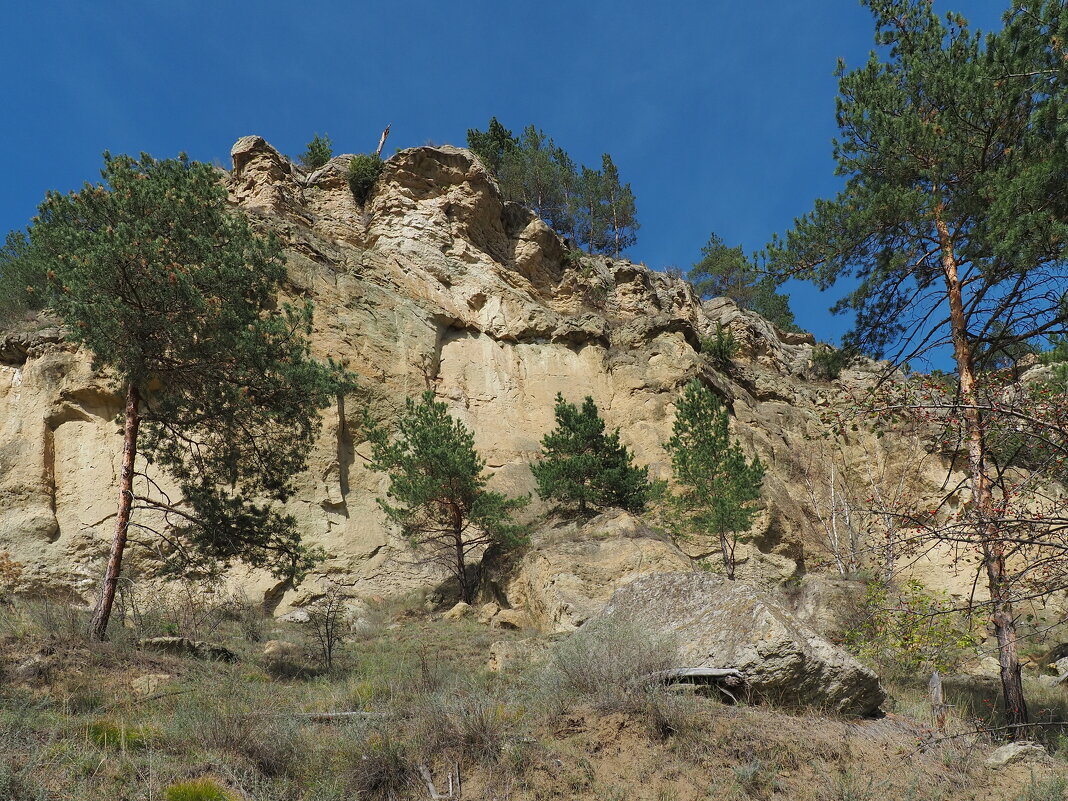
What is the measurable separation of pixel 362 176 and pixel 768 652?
26.4 metres

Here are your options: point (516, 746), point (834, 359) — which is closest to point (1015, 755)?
point (516, 746)

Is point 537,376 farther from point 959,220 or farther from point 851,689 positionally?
point 851,689

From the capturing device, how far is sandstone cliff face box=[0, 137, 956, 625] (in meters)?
17.9

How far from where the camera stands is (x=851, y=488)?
27594 millimetres

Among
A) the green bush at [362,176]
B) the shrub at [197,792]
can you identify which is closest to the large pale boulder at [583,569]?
the shrub at [197,792]

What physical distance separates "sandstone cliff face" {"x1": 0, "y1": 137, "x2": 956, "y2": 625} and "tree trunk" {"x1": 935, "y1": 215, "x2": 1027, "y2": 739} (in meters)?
9.45

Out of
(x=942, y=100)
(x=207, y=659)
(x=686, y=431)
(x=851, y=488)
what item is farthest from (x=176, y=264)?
(x=851, y=488)

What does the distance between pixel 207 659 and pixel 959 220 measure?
12.9 m

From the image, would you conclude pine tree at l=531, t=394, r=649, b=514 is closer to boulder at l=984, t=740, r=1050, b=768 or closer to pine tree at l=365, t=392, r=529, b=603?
pine tree at l=365, t=392, r=529, b=603

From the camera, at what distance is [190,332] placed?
1125 centimetres

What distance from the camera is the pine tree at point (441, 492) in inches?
671

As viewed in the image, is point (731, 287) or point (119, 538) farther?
point (731, 287)

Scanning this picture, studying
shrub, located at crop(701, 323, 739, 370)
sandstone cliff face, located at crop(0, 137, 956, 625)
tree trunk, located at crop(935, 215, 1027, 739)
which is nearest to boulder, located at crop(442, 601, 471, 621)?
sandstone cliff face, located at crop(0, 137, 956, 625)

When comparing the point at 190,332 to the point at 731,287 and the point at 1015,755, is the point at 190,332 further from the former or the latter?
the point at 731,287
